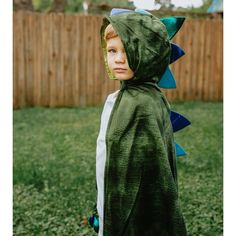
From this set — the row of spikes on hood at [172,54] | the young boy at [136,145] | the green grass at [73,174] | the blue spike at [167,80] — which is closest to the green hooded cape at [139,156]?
the young boy at [136,145]

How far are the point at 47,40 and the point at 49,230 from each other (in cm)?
663

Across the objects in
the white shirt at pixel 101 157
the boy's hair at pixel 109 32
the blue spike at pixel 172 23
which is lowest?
the white shirt at pixel 101 157

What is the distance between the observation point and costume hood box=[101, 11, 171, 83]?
7.52 ft

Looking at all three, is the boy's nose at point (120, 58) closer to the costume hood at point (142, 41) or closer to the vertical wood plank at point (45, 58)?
the costume hood at point (142, 41)

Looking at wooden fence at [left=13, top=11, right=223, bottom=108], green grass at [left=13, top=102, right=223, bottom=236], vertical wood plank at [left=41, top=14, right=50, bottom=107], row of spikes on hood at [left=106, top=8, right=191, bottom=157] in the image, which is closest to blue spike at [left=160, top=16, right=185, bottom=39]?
row of spikes on hood at [left=106, top=8, right=191, bottom=157]

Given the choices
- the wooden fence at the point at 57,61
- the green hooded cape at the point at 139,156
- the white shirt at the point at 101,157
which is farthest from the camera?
the wooden fence at the point at 57,61

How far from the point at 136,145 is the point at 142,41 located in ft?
1.77

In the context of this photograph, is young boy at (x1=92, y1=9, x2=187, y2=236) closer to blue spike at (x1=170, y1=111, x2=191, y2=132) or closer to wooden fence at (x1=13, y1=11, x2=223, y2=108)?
blue spike at (x1=170, y1=111, x2=191, y2=132)

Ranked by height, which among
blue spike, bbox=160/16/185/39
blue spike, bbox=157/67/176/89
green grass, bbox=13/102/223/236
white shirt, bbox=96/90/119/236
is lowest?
green grass, bbox=13/102/223/236

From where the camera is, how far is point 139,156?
89.0 inches

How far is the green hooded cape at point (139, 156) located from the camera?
7.41 feet

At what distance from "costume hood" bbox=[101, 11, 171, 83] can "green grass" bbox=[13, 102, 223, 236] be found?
89.4 inches

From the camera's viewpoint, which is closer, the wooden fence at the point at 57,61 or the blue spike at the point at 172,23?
the blue spike at the point at 172,23

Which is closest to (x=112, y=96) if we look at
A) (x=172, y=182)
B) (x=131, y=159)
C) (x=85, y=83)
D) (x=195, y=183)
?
(x=131, y=159)
